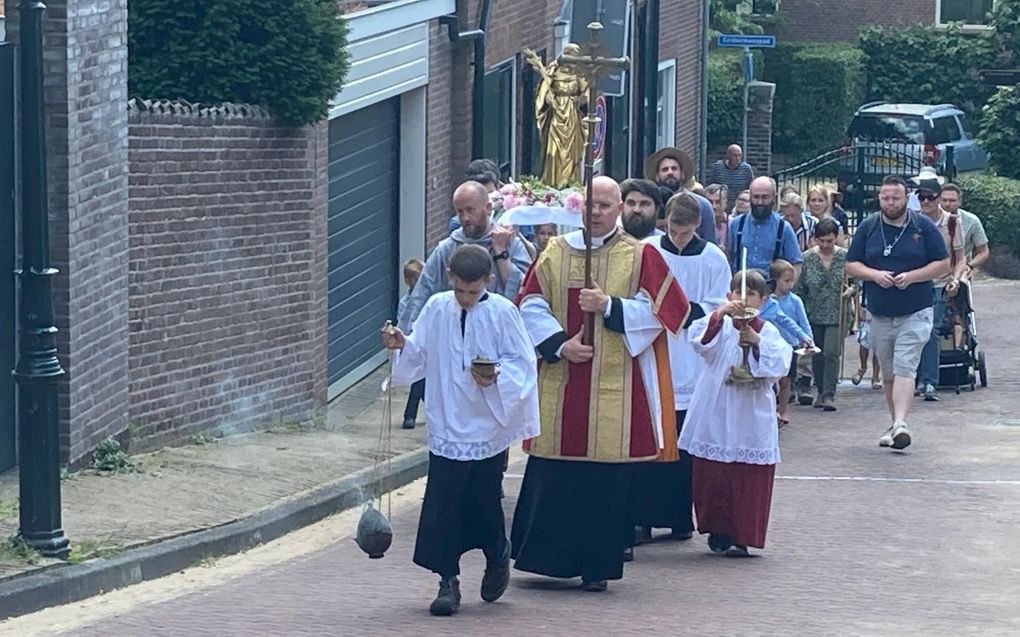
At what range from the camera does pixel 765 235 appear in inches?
609

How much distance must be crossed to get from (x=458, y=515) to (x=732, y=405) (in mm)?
2022

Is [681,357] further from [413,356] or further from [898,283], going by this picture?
[898,283]

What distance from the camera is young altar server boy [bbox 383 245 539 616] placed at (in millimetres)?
8531

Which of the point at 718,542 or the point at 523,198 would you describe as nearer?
the point at 718,542

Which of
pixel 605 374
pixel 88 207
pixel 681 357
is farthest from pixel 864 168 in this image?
pixel 605 374

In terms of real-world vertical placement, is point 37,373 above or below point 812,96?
above

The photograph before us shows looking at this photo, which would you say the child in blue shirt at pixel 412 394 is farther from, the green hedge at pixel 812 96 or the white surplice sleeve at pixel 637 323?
the green hedge at pixel 812 96

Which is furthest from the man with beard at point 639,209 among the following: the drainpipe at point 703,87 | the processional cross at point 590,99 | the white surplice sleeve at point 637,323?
the drainpipe at point 703,87

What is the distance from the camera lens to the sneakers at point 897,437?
13633 mm

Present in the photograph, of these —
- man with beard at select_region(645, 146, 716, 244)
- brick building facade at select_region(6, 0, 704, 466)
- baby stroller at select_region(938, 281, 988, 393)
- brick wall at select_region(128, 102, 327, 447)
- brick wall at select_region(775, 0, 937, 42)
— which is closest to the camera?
brick building facade at select_region(6, 0, 704, 466)

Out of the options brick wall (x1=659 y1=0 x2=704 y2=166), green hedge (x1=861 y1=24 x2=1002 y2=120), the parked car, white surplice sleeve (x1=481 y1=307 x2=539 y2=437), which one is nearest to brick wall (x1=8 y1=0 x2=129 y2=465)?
white surplice sleeve (x1=481 y1=307 x2=539 y2=437)

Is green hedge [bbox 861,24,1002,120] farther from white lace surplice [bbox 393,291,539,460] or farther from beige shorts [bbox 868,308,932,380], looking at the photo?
white lace surplice [bbox 393,291,539,460]

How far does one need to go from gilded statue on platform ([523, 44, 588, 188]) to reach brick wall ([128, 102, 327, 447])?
15.7ft

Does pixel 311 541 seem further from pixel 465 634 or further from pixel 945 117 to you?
pixel 945 117
